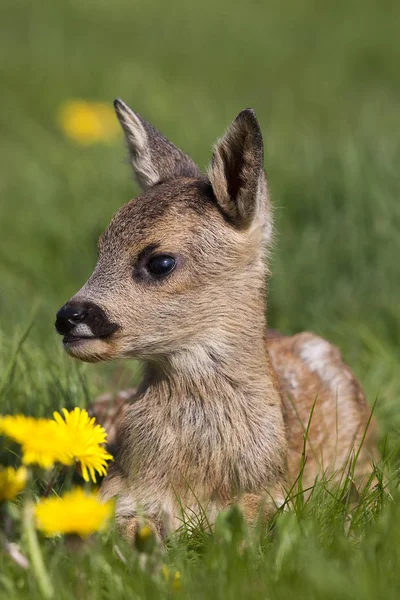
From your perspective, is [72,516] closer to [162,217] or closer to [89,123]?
[162,217]

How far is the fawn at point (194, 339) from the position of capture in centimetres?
407

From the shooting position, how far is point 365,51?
14.7 metres

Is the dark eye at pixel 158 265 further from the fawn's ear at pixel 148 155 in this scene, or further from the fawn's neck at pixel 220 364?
the fawn's ear at pixel 148 155

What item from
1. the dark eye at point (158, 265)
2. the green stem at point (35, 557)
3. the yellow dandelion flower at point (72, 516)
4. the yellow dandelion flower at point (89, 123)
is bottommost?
the green stem at point (35, 557)

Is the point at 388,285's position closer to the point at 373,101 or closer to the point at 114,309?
the point at 114,309

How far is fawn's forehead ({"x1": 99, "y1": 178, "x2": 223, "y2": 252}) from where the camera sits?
4.18 metres

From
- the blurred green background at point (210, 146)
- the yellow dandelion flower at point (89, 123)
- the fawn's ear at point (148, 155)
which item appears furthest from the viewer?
the yellow dandelion flower at point (89, 123)

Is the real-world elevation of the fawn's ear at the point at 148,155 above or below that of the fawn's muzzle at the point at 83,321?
above

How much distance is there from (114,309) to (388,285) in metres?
3.02

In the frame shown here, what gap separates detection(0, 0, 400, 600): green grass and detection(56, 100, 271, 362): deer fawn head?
2.20ft

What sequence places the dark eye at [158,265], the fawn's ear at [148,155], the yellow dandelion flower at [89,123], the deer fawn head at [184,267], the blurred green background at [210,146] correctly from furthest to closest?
the yellow dandelion flower at [89,123] < the blurred green background at [210,146] < the fawn's ear at [148,155] < the dark eye at [158,265] < the deer fawn head at [184,267]

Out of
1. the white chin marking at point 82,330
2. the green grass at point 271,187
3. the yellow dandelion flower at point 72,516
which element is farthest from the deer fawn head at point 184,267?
the yellow dandelion flower at point 72,516

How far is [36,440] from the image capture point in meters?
3.15

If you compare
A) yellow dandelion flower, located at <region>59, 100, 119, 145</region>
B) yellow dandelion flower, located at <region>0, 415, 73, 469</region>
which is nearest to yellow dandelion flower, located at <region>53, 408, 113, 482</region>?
yellow dandelion flower, located at <region>0, 415, 73, 469</region>
